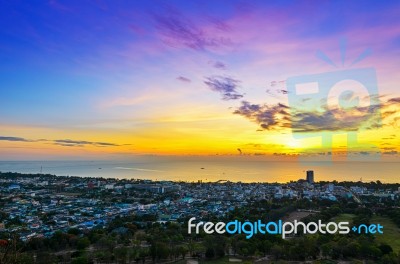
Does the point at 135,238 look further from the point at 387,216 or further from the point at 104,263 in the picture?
the point at 387,216

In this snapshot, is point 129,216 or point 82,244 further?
point 129,216

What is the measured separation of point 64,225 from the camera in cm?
1355

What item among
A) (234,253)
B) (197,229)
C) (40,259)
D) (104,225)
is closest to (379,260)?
(234,253)

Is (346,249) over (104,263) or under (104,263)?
over

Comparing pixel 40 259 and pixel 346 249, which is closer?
pixel 40 259

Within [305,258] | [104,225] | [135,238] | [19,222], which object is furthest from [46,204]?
[305,258]

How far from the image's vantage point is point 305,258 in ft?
28.9

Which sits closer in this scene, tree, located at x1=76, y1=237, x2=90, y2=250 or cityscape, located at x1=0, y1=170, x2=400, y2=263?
cityscape, located at x1=0, y1=170, x2=400, y2=263

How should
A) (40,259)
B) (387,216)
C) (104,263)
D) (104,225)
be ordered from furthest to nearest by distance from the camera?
(387,216) → (104,225) → (104,263) → (40,259)

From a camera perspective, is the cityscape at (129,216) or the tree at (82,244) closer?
the cityscape at (129,216)

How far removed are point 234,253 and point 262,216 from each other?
15.3 feet

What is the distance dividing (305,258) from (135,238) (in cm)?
532

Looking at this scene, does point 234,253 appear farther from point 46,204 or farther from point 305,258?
point 46,204

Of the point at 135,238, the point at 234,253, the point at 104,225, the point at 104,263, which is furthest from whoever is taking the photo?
the point at 104,225
